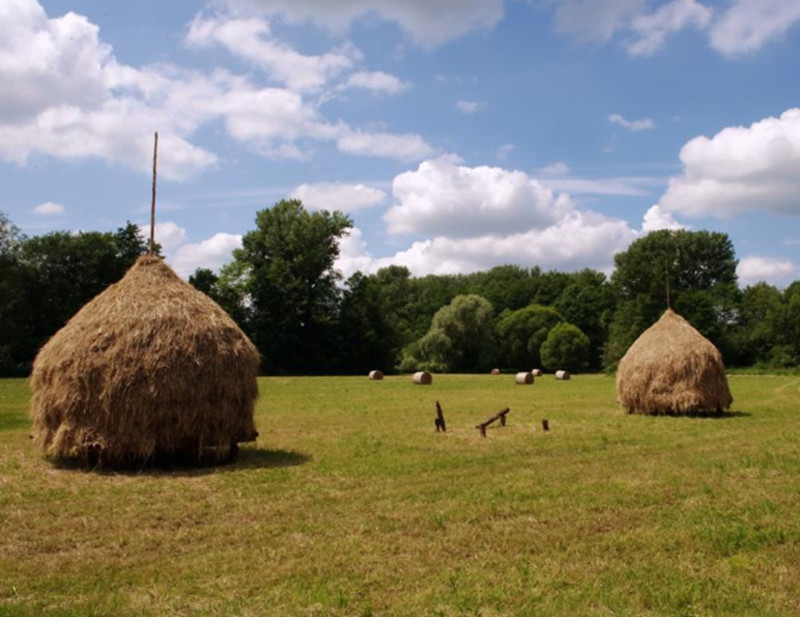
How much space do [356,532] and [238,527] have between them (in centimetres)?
160

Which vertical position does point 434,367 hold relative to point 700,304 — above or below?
below

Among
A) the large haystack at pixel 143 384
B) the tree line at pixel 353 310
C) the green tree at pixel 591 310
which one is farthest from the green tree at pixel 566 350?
the large haystack at pixel 143 384

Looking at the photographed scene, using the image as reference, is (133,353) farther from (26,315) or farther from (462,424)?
(26,315)

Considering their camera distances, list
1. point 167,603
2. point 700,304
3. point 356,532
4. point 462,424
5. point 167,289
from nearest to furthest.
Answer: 1. point 167,603
2. point 356,532
3. point 167,289
4. point 462,424
5. point 700,304

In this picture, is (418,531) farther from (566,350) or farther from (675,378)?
(566,350)

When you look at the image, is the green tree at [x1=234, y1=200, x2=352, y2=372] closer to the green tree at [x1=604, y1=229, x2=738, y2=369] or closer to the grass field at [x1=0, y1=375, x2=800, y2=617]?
the green tree at [x1=604, y1=229, x2=738, y2=369]

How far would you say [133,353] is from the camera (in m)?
13.3

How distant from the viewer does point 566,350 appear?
78.4 meters

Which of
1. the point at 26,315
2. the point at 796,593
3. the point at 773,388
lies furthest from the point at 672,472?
the point at 26,315

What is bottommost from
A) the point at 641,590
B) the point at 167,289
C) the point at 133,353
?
the point at 641,590

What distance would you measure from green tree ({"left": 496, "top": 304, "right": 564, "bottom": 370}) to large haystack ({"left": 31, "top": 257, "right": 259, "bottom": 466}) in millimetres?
73222

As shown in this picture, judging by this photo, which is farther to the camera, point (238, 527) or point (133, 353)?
point (133, 353)

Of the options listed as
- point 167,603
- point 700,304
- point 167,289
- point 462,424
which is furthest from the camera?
point 700,304

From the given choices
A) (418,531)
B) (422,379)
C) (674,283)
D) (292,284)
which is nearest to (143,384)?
(418,531)
